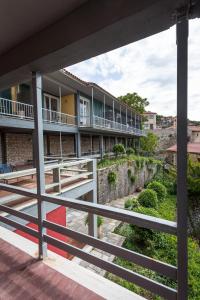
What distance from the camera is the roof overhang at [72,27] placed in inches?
53.4

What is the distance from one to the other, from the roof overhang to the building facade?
5466mm

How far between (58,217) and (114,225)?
3461mm

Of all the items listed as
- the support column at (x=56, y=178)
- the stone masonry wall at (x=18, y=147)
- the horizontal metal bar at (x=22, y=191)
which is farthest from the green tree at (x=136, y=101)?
the horizontal metal bar at (x=22, y=191)

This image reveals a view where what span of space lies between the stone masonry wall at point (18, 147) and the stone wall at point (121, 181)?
154 inches

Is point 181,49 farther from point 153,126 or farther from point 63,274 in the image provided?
point 153,126

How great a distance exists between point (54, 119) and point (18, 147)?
255 cm

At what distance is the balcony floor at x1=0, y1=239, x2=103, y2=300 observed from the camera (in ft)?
6.18

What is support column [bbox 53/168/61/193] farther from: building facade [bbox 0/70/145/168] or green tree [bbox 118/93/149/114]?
green tree [bbox 118/93/149/114]

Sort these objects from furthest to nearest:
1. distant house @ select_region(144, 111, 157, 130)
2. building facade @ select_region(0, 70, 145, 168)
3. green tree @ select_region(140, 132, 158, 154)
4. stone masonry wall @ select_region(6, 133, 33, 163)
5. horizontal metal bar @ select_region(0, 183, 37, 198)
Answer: distant house @ select_region(144, 111, 157, 130) < green tree @ select_region(140, 132, 158, 154) < stone masonry wall @ select_region(6, 133, 33, 163) < building facade @ select_region(0, 70, 145, 168) < horizontal metal bar @ select_region(0, 183, 37, 198)

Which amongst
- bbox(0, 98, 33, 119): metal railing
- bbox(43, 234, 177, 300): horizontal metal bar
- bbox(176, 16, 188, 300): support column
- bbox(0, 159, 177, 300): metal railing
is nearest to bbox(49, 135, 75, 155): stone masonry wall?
bbox(0, 98, 33, 119): metal railing

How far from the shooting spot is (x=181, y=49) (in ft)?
4.38

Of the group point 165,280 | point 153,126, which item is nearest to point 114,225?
point 165,280

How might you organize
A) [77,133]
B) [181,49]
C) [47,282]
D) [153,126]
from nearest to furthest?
[181,49] < [47,282] < [77,133] < [153,126]

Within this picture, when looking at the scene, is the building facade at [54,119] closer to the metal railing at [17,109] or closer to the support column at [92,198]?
the metal railing at [17,109]
